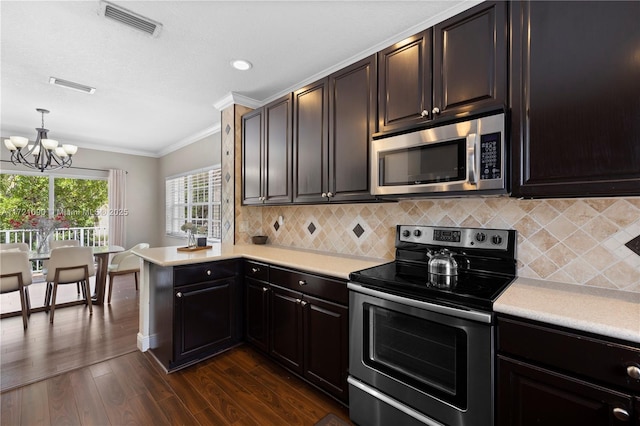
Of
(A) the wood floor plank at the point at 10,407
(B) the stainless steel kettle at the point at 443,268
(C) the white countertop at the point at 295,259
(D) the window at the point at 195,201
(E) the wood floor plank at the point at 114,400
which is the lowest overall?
(E) the wood floor plank at the point at 114,400

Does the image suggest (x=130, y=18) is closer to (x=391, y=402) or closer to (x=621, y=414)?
(x=391, y=402)

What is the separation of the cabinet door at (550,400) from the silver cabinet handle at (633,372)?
77 millimetres

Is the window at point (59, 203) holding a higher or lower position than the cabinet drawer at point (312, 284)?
higher

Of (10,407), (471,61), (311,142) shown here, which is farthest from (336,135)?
(10,407)

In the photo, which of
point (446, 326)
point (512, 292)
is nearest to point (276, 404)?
point (446, 326)

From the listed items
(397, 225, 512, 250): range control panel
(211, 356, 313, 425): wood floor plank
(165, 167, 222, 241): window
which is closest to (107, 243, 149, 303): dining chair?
(165, 167, 222, 241): window

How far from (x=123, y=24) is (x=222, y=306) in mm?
2234

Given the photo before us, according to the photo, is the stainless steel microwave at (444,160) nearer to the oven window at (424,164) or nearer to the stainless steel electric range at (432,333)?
the oven window at (424,164)

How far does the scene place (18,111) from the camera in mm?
3771

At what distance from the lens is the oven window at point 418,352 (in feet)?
4.32

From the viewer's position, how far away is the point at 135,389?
81.4 inches

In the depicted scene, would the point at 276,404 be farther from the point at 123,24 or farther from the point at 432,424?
the point at 123,24

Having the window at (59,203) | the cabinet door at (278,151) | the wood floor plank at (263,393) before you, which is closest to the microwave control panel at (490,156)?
the cabinet door at (278,151)

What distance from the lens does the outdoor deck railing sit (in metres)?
5.16
